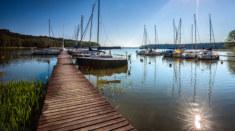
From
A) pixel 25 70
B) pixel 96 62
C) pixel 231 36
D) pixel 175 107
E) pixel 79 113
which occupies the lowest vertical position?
pixel 175 107

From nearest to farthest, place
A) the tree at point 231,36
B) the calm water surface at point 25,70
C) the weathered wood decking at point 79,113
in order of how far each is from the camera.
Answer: the weathered wood decking at point 79,113, the calm water surface at point 25,70, the tree at point 231,36

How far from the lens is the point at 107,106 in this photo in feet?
19.6

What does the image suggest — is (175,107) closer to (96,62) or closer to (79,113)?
(79,113)

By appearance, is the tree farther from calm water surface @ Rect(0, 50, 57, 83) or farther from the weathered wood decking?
the weathered wood decking

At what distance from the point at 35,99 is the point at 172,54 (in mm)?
42214

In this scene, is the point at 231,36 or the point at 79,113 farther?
the point at 231,36

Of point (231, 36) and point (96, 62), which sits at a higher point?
point (231, 36)

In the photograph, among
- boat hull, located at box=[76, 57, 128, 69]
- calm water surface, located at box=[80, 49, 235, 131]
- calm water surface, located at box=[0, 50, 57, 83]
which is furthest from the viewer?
boat hull, located at box=[76, 57, 128, 69]

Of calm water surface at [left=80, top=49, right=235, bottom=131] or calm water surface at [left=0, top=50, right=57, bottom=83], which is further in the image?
calm water surface at [left=0, top=50, right=57, bottom=83]

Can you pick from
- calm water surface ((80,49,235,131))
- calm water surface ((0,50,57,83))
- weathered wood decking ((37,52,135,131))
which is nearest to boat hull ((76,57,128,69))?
calm water surface ((0,50,57,83))

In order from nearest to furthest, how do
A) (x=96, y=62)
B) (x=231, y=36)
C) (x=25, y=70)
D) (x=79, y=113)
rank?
(x=79, y=113)
(x=25, y=70)
(x=96, y=62)
(x=231, y=36)

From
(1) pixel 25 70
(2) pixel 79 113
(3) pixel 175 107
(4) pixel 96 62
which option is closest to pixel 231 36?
(4) pixel 96 62

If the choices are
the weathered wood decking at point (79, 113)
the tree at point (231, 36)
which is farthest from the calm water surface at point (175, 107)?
the tree at point (231, 36)

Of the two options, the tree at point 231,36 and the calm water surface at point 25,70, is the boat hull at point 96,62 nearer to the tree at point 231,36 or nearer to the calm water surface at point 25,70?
the calm water surface at point 25,70
